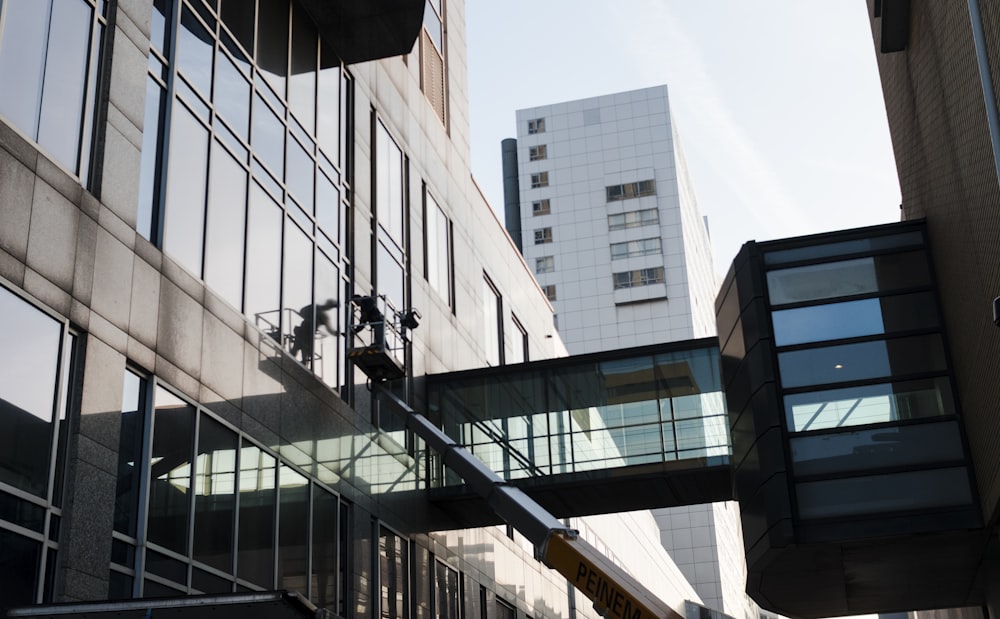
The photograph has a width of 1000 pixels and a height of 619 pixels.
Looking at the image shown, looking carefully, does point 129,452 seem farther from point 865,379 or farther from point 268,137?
point 865,379

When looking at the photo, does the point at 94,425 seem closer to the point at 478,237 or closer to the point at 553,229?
the point at 478,237

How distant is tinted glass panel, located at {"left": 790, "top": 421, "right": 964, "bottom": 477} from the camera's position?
892 inches

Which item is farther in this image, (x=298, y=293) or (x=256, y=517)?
(x=298, y=293)

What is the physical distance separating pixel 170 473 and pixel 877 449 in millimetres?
13295

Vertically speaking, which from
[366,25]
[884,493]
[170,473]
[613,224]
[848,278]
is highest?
[613,224]

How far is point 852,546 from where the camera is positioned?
22766 millimetres

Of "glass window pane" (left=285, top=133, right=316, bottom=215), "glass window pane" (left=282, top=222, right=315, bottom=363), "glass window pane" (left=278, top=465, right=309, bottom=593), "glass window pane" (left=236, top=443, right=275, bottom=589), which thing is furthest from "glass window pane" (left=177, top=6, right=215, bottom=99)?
"glass window pane" (left=278, top=465, right=309, bottom=593)

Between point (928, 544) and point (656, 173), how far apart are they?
304 ft

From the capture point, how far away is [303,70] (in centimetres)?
2630

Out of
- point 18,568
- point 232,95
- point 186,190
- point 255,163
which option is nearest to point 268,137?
point 255,163

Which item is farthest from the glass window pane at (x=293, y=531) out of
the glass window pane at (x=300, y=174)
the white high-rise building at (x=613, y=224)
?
the white high-rise building at (x=613, y=224)

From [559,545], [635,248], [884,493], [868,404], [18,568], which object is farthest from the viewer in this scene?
[635,248]

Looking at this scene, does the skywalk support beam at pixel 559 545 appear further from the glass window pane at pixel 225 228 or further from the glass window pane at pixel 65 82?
the glass window pane at pixel 65 82

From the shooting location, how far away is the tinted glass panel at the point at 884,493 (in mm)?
22266
